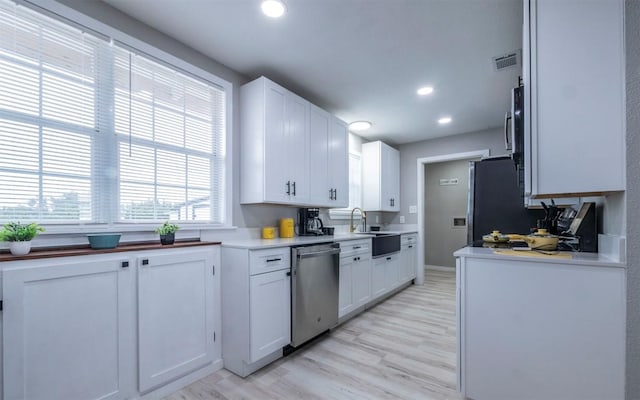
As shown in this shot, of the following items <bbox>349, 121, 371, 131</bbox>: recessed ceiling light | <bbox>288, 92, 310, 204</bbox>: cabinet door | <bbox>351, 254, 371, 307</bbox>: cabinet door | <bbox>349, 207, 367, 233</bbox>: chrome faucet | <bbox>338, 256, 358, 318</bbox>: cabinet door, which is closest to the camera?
<bbox>288, 92, 310, 204</bbox>: cabinet door

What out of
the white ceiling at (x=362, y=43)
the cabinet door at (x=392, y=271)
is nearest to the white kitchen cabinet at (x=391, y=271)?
the cabinet door at (x=392, y=271)

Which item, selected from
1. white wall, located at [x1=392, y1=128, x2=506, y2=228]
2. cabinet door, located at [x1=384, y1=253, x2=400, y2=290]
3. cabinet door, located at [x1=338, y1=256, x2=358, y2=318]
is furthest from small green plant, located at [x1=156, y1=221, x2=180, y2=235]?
white wall, located at [x1=392, y1=128, x2=506, y2=228]

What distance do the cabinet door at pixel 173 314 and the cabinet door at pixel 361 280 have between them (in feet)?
5.39

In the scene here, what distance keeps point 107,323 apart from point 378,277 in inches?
115

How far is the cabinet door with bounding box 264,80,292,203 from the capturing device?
2.58 meters

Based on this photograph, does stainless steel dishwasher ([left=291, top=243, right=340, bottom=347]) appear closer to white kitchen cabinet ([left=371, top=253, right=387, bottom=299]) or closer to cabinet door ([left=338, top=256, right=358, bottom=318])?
cabinet door ([left=338, top=256, right=358, bottom=318])

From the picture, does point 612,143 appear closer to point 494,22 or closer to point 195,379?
point 494,22

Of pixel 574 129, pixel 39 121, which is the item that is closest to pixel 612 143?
pixel 574 129

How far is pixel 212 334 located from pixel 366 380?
120 centimetres

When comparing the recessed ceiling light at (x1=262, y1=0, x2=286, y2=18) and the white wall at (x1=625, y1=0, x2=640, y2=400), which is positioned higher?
the recessed ceiling light at (x1=262, y1=0, x2=286, y2=18)

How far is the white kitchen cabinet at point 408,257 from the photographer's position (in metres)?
4.45

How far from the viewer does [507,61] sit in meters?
2.52

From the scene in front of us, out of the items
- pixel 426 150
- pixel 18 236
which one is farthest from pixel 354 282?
pixel 426 150

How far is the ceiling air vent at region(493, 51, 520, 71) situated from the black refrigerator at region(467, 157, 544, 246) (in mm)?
895
